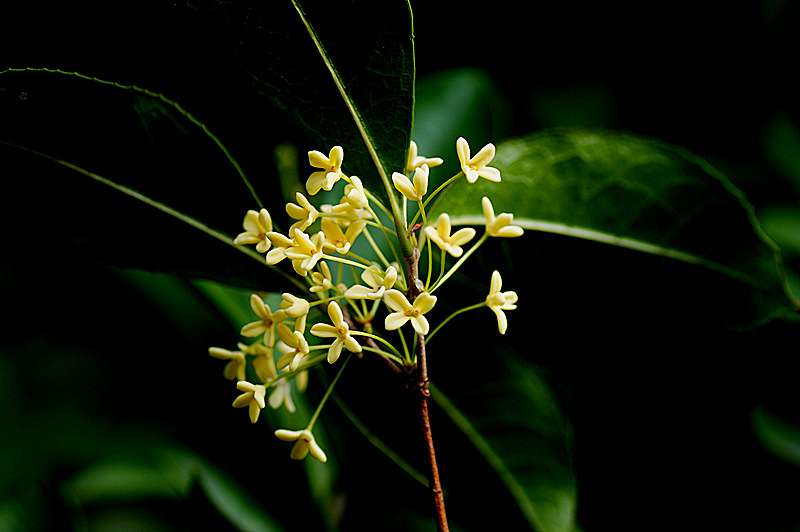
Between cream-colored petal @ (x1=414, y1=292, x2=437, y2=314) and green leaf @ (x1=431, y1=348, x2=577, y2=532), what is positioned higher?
cream-colored petal @ (x1=414, y1=292, x2=437, y2=314)

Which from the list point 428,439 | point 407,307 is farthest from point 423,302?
point 428,439

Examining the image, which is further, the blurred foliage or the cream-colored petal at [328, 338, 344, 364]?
the blurred foliage

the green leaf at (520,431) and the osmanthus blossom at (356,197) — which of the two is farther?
the green leaf at (520,431)

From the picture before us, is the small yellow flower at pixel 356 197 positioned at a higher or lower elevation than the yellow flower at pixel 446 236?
higher

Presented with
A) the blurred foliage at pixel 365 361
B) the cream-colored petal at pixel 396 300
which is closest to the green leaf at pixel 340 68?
the blurred foliage at pixel 365 361

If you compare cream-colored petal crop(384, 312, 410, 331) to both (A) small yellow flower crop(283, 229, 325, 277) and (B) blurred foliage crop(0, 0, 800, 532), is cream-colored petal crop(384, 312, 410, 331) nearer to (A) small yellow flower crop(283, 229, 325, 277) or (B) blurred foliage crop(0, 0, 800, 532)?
(A) small yellow flower crop(283, 229, 325, 277)

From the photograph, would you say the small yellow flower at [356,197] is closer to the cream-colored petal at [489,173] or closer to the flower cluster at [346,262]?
the flower cluster at [346,262]

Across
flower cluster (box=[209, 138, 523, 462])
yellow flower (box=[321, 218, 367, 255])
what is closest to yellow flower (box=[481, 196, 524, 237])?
flower cluster (box=[209, 138, 523, 462])
